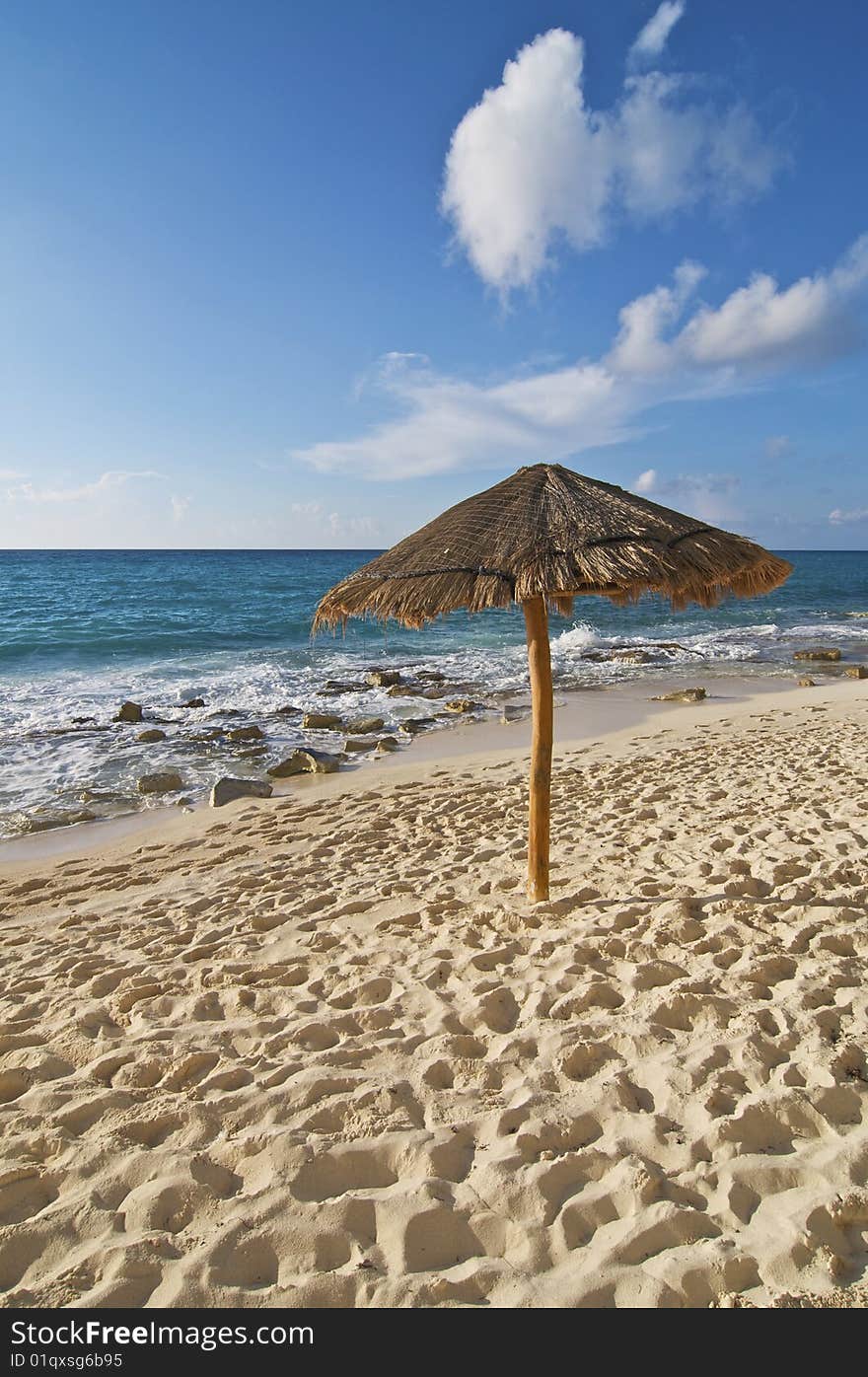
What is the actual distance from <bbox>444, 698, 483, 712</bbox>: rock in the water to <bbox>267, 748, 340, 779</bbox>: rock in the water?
3.81 metres

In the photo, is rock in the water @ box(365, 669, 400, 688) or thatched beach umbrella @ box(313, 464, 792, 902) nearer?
thatched beach umbrella @ box(313, 464, 792, 902)


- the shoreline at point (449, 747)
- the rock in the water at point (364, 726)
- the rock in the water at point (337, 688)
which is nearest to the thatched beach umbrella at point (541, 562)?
the shoreline at point (449, 747)

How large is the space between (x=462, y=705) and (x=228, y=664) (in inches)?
349

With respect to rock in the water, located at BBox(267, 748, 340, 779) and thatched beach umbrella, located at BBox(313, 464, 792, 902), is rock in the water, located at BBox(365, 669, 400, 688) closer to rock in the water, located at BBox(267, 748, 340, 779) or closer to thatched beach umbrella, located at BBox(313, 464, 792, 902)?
rock in the water, located at BBox(267, 748, 340, 779)

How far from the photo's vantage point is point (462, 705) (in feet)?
→ 41.5

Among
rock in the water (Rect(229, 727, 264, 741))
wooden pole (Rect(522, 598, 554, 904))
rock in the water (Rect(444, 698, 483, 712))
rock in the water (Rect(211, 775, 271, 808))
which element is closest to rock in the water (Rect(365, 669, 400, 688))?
rock in the water (Rect(444, 698, 483, 712))

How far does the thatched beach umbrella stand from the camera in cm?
360

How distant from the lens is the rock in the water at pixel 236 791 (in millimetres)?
7848

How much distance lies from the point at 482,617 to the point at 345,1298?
27844 mm

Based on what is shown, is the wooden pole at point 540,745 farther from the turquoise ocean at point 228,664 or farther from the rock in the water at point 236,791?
the turquoise ocean at point 228,664

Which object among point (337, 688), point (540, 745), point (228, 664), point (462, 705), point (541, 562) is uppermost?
point (541, 562)

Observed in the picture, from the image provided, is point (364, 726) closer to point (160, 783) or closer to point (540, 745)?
point (160, 783)

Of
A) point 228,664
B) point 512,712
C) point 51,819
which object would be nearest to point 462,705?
point 512,712

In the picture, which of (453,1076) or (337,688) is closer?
(453,1076)
